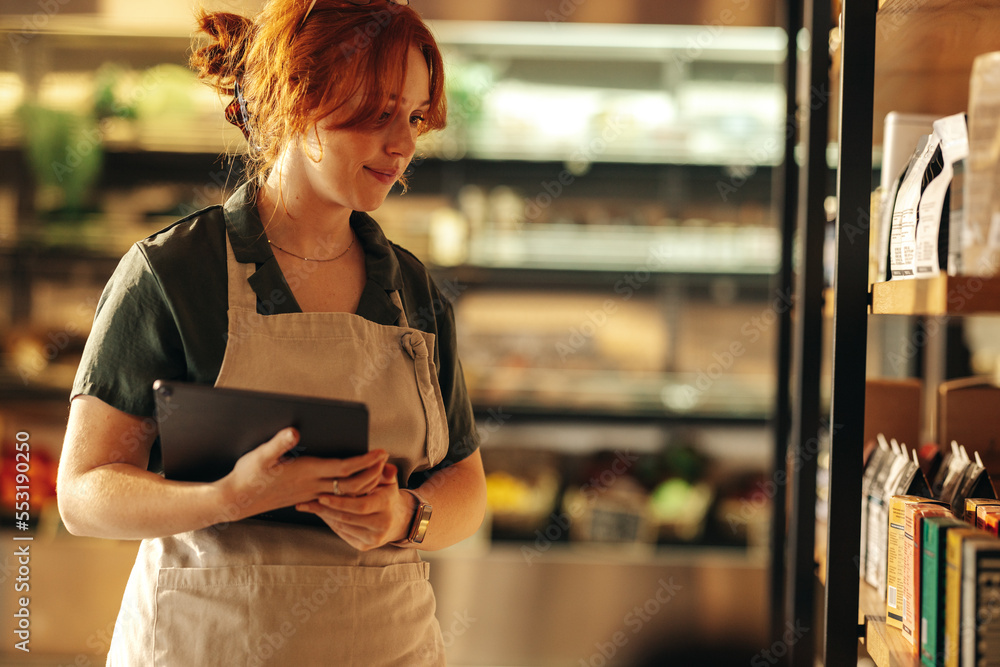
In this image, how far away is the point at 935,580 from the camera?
3.08 feet

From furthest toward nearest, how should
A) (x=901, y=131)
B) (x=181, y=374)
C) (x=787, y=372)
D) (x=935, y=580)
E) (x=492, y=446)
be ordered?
(x=492, y=446)
(x=787, y=372)
(x=901, y=131)
(x=181, y=374)
(x=935, y=580)

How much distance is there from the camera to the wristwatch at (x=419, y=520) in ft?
3.74

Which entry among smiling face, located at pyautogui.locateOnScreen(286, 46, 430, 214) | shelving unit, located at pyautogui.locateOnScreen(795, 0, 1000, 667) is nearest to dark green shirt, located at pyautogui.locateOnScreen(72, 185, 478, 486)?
smiling face, located at pyautogui.locateOnScreen(286, 46, 430, 214)

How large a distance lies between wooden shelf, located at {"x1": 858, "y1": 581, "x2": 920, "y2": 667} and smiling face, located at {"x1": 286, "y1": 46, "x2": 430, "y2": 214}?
96 centimetres

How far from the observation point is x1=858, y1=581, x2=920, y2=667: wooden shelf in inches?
40.0

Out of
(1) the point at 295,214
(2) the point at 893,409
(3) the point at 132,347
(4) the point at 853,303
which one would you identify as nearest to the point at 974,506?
(4) the point at 853,303

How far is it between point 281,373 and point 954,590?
0.91m

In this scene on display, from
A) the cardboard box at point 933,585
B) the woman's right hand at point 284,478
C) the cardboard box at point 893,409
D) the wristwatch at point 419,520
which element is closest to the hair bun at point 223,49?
the woman's right hand at point 284,478

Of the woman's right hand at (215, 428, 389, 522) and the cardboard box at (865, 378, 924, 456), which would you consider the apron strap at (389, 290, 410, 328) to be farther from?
the cardboard box at (865, 378, 924, 456)

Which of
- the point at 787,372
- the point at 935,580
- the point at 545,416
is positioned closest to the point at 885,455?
the point at 935,580

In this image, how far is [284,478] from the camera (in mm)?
970

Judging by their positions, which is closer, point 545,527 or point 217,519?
point 217,519

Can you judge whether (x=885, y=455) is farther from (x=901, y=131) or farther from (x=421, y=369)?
(x=421, y=369)

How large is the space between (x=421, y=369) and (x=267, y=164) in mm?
401
